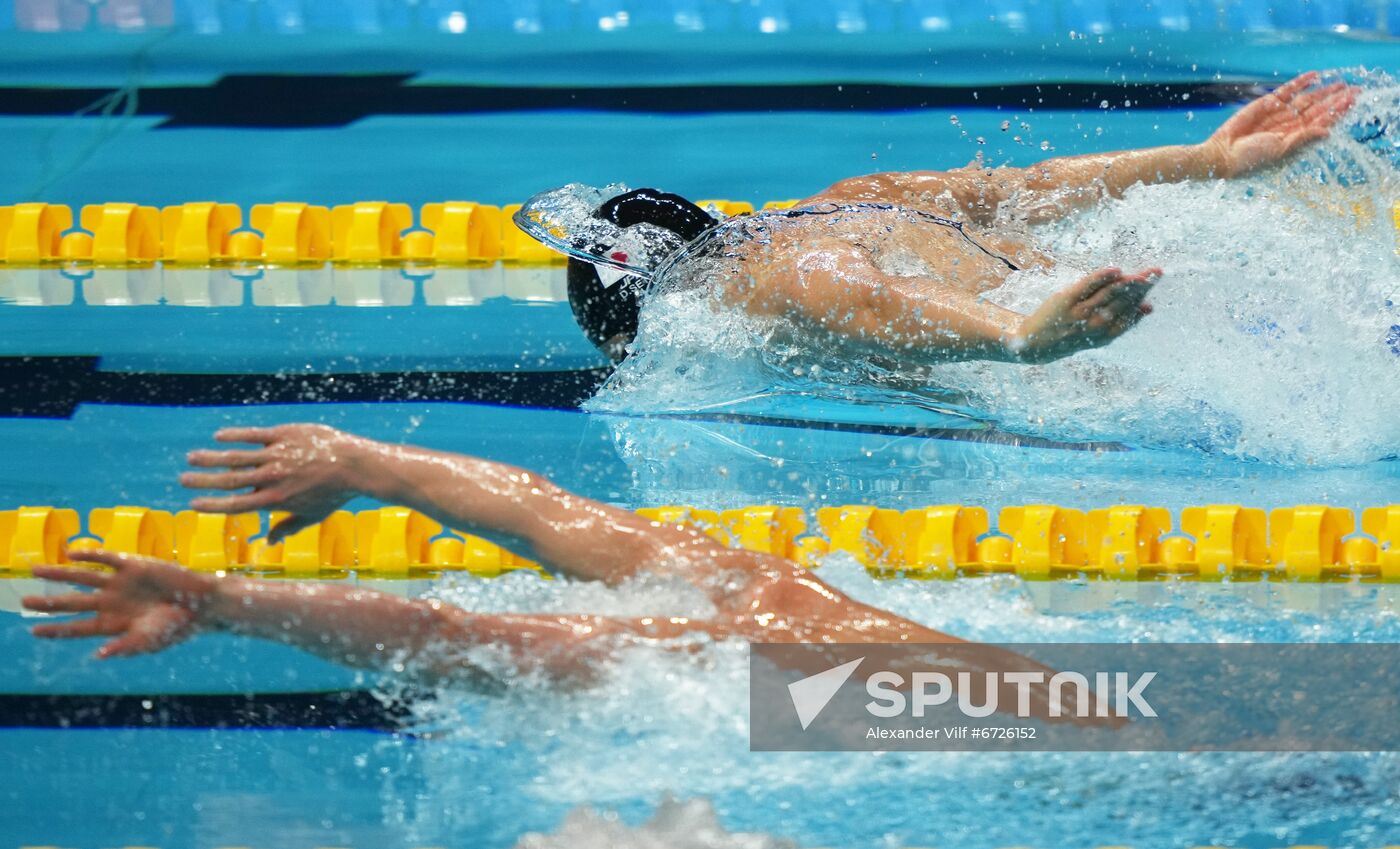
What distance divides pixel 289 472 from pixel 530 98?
10.2ft

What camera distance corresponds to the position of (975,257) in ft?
9.53

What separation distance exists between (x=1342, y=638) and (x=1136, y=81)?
2.94 m

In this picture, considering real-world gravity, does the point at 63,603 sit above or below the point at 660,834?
above

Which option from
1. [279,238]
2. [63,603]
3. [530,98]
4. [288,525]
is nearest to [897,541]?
[288,525]

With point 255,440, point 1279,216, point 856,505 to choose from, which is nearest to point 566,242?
point 856,505

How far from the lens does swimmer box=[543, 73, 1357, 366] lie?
8.26 feet

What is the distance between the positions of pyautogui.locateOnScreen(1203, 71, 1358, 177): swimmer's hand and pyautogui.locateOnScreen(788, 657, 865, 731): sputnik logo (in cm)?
169

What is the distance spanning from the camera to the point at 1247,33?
16.4 ft

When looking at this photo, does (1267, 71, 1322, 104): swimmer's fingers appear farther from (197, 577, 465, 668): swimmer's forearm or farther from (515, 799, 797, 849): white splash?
(197, 577, 465, 668): swimmer's forearm

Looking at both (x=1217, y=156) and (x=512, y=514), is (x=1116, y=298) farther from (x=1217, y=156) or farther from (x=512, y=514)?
(x=1217, y=156)

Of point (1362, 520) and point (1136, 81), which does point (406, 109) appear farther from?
point (1362, 520)

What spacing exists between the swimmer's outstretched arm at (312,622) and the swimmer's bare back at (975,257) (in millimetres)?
901

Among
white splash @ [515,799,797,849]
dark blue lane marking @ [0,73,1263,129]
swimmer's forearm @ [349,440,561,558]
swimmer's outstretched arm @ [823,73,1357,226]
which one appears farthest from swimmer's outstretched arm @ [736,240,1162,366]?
dark blue lane marking @ [0,73,1263,129]

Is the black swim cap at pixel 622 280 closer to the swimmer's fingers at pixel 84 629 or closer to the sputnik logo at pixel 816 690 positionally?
the sputnik logo at pixel 816 690
